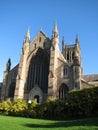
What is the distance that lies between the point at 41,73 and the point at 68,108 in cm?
1536

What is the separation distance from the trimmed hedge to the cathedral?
23.0ft

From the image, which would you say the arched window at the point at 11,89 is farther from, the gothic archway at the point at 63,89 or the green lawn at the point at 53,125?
the green lawn at the point at 53,125

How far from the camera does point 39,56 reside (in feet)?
142

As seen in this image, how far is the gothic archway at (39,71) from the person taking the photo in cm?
4040

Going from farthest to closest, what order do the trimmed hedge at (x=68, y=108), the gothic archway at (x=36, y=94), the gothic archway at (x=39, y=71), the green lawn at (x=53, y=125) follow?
the gothic archway at (x=39, y=71) → the gothic archway at (x=36, y=94) → the trimmed hedge at (x=68, y=108) → the green lawn at (x=53, y=125)

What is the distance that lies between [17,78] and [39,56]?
269 inches

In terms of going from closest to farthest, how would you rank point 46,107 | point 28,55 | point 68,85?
1. point 46,107
2. point 68,85
3. point 28,55

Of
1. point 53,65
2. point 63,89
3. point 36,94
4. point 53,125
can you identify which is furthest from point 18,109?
point 53,125

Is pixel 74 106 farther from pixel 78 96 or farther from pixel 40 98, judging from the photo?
pixel 40 98

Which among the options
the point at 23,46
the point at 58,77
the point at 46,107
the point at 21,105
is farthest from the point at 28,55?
the point at 46,107

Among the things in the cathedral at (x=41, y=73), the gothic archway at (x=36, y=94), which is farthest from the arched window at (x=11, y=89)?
the gothic archway at (x=36, y=94)

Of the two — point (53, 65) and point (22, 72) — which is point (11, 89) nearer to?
point (22, 72)

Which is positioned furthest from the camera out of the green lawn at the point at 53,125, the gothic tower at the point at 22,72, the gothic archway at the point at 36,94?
the gothic tower at the point at 22,72

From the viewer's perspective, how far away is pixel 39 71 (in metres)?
41.8
